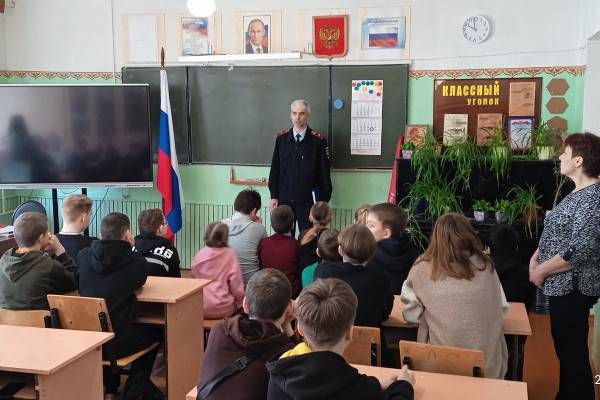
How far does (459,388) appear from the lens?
6.73 ft

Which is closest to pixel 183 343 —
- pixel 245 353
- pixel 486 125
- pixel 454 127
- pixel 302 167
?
pixel 245 353

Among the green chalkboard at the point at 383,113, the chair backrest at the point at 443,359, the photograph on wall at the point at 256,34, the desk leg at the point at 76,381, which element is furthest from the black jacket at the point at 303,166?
the chair backrest at the point at 443,359

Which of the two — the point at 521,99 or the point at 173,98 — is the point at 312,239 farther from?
the point at 173,98

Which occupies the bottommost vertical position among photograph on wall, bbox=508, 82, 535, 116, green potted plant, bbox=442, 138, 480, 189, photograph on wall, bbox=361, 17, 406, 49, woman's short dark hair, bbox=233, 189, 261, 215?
woman's short dark hair, bbox=233, 189, 261, 215

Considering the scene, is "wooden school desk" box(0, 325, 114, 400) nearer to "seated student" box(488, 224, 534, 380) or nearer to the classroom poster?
"seated student" box(488, 224, 534, 380)

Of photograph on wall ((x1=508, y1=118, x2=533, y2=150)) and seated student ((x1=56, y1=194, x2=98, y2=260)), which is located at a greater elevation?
photograph on wall ((x1=508, y1=118, x2=533, y2=150))

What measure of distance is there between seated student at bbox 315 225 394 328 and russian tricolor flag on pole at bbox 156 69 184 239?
3.45m

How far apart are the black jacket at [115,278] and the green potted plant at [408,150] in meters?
2.71

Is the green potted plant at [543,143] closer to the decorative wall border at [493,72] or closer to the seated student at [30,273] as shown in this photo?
the decorative wall border at [493,72]

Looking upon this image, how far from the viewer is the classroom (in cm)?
246

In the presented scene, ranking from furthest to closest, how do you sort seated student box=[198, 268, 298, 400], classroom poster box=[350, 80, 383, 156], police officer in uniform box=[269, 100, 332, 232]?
classroom poster box=[350, 80, 383, 156] → police officer in uniform box=[269, 100, 332, 232] → seated student box=[198, 268, 298, 400]

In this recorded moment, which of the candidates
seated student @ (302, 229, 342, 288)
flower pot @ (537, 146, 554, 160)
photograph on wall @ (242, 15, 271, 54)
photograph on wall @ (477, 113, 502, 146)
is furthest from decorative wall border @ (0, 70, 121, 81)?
flower pot @ (537, 146, 554, 160)

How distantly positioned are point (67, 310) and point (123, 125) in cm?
310

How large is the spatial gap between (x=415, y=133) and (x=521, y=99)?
0.90 meters
